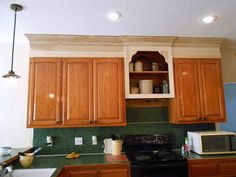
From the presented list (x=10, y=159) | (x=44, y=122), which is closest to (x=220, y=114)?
(x=44, y=122)

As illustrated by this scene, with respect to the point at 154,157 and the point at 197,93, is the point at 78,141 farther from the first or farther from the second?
the point at 197,93

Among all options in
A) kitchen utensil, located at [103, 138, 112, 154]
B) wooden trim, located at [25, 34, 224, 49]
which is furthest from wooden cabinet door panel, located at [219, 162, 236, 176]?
wooden trim, located at [25, 34, 224, 49]

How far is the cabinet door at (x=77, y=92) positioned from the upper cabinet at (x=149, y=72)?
54cm

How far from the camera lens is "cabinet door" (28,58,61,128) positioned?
248 cm

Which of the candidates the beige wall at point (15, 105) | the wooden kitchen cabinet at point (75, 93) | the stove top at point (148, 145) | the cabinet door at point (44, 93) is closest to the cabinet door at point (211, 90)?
the stove top at point (148, 145)

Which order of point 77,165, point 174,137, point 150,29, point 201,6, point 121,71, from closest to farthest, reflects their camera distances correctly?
point 201,6 < point 77,165 < point 150,29 < point 121,71 < point 174,137

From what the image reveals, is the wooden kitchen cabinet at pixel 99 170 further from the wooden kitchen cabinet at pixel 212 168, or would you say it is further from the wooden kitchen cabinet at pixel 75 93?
the wooden kitchen cabinet at pixel 212 168

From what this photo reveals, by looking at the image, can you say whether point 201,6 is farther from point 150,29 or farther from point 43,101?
point 43,101

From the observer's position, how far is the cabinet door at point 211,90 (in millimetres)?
2721

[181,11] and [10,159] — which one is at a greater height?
[181,11]

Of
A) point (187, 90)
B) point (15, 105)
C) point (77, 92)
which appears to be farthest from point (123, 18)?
point (15, 105)

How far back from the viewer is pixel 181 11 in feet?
6.75

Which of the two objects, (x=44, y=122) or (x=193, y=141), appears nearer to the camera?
(x=44, y=122)

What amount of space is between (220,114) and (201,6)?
61.0 inches
